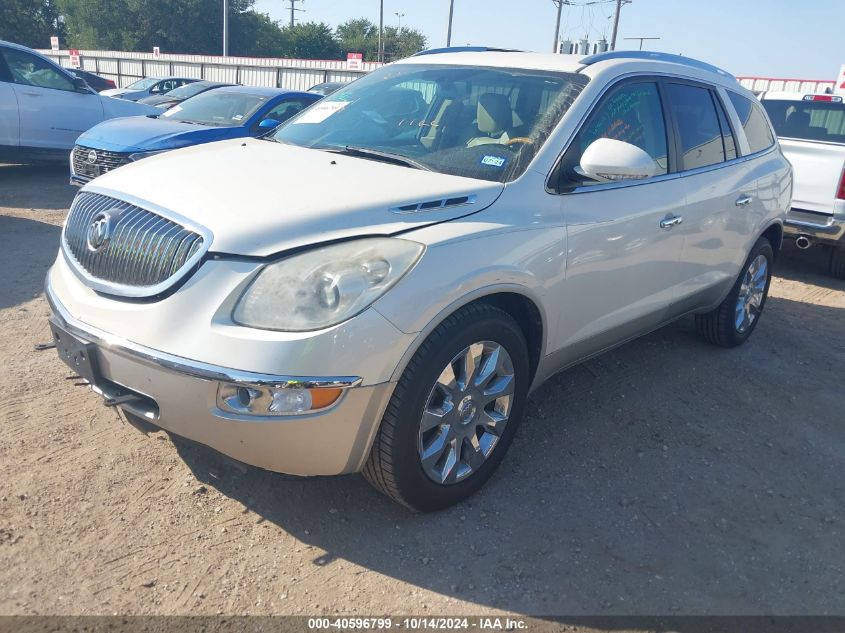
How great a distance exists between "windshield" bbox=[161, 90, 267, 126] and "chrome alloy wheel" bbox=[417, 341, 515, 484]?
6.88 m

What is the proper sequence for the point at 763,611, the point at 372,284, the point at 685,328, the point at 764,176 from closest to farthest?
the point at 372,284 → the point at 763,611 → the point at 764,176 → the point at 685,328

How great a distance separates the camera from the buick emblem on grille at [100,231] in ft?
9.18

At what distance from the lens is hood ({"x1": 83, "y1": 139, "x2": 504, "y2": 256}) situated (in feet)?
8.34

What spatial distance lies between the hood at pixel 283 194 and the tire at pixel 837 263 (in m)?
6.15

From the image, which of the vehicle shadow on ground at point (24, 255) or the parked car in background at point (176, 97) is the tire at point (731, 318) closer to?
the vehicle shadow on ground at point (24, 255)

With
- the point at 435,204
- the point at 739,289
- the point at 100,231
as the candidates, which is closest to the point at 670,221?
the point at 739,289

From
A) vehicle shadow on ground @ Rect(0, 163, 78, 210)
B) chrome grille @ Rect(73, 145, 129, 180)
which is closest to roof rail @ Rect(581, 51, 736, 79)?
chrome grille @ Rect(73, 145, 129, 180)

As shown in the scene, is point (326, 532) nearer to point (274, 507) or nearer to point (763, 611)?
point (274, 507)

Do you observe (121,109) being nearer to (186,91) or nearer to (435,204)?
(186,91)

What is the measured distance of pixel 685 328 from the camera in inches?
221

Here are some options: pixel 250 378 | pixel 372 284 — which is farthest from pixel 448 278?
pixel 250 378

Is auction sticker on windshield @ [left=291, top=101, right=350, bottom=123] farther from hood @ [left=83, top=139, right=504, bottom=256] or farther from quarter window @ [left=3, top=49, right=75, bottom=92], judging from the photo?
quarter window @ [left=3, top=49, right=75, bottom=92]

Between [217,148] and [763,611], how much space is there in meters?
3.14

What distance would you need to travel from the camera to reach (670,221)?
12.7 feet
